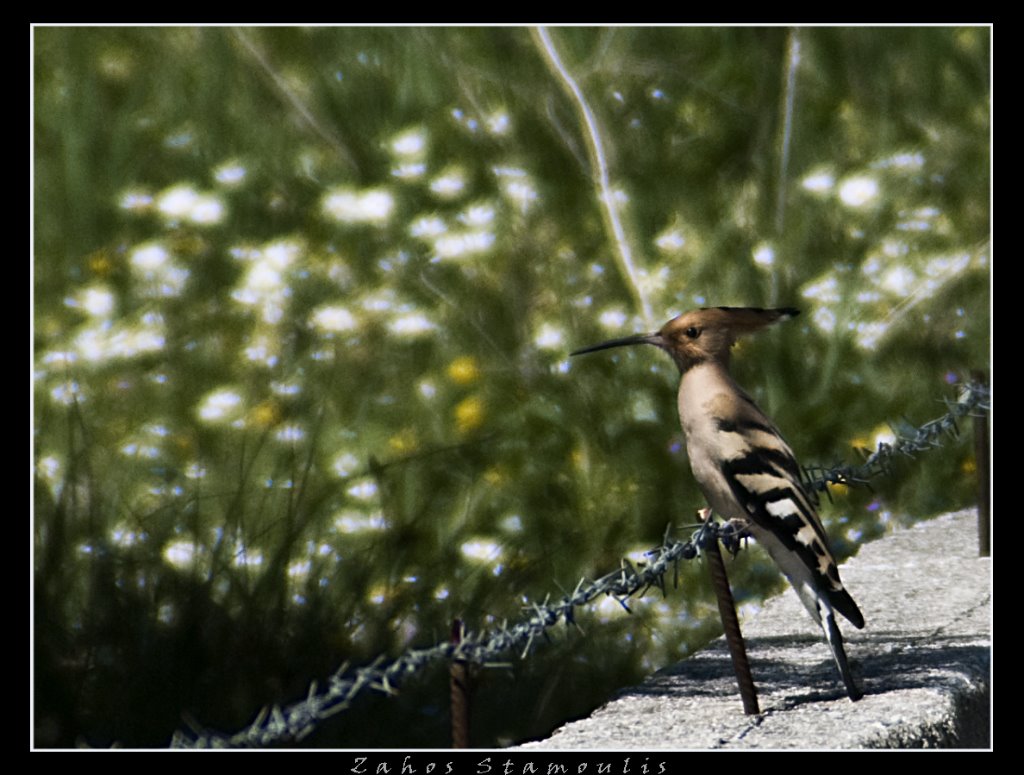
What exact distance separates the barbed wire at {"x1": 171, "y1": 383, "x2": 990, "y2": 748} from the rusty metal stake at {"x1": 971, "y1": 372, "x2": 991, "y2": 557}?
47 mm

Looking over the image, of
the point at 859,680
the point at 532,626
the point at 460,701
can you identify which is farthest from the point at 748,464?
the point at 460,701

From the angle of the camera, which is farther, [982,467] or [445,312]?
[445,312]

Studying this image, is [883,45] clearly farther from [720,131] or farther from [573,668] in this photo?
[573,668]

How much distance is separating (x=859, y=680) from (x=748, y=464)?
0.50 meters

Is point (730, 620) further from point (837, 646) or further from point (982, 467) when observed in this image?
point (982, 467)

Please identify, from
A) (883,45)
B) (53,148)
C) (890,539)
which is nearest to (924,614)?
(890,539)

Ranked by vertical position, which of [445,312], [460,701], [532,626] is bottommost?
[460,701]

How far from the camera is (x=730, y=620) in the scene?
2654 millimetres

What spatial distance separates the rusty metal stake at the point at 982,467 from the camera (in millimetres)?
3746

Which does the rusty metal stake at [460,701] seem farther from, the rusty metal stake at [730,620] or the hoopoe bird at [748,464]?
the hoopoe bird at [748,464]

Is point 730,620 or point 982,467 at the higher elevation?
point 982,467

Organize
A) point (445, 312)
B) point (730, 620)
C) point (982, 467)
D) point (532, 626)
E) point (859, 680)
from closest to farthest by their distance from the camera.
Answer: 1. point (532, 626)
2. point (730, 620)
3. point (859, 680)
4. point (982, 467)
5. point (445, 312)

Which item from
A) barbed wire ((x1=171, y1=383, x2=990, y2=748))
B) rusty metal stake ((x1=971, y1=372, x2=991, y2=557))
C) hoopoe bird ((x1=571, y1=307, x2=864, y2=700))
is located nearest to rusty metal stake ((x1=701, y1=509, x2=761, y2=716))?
barbed wire ((x1=171, y1=383, x2=990, y2=748))

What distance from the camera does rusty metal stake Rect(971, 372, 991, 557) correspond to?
3.75 metres
